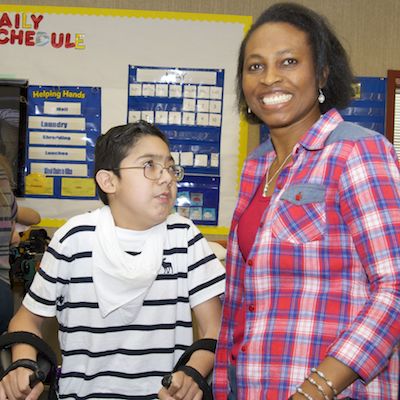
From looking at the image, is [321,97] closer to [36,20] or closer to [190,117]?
[190,117]

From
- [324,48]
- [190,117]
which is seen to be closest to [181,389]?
[324,48]

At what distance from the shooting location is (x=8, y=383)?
1346mm

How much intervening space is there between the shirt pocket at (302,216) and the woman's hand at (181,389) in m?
0.39

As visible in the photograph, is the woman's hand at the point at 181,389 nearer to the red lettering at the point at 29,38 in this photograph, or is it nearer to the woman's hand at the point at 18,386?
the woman's hand at the point at 18,386

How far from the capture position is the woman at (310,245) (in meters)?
1.03

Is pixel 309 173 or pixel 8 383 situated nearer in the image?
pixel 309 173

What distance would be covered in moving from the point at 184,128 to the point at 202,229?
24.3 inches

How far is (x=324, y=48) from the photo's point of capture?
1.31 m

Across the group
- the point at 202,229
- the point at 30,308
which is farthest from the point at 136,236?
the point at 202,229

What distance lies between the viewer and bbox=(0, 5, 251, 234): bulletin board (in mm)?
3445

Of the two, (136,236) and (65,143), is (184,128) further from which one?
(136,236)

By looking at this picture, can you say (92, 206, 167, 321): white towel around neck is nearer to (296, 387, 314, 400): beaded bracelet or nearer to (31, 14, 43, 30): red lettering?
(296, 387, 314, 400): beaded bracelet

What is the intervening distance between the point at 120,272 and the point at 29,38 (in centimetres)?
245

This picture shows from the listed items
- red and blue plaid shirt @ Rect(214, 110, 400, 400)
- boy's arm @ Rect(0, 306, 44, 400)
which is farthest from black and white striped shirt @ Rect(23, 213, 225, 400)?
red and blue plaid shirt @ Rect(214, 110, 400, 400)
